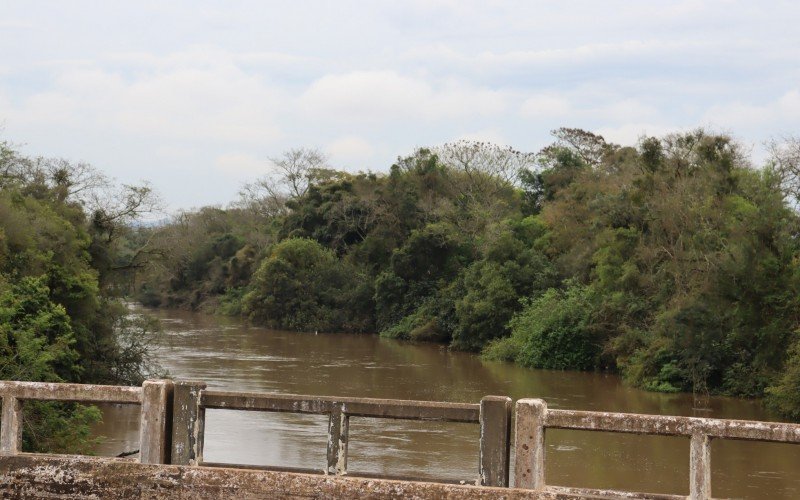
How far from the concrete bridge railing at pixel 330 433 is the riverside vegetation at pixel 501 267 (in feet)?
28.8

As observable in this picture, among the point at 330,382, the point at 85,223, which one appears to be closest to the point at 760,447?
the point at 330,382

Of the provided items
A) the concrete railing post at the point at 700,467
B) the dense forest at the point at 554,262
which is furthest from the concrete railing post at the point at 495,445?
the dense forest at the point at 554,262

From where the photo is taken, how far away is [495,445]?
7496 mm

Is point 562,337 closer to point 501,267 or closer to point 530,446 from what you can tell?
point 501,267

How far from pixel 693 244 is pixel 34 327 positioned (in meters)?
21.0

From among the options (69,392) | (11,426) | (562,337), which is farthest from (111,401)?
(562,337)

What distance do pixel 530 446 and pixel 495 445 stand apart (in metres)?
0.35

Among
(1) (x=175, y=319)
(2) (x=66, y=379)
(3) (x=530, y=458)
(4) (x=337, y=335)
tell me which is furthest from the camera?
(1) (x=175, y=319)

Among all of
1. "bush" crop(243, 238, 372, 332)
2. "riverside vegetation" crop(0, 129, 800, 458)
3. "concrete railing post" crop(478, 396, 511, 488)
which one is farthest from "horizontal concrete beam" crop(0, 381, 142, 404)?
"bush" crop(243, 238, 372, 332)

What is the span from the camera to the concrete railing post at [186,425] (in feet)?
25.6

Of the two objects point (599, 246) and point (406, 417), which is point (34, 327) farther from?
point (599, 246)

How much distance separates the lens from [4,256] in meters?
24.5

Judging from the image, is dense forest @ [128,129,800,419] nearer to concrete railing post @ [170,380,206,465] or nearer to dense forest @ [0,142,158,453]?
dense forest @ [0,142,158,453]

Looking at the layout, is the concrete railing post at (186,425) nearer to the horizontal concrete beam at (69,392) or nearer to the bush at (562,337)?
the horizontal concrete beam at (69,392)
